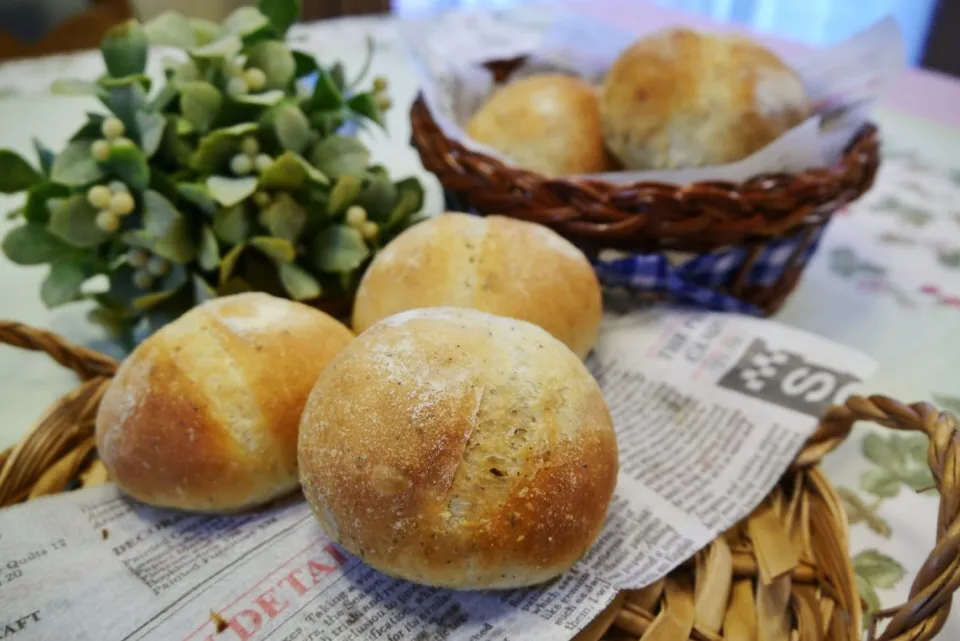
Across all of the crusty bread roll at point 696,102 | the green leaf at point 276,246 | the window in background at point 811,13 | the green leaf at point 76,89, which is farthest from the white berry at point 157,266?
the window in background at point 811,13

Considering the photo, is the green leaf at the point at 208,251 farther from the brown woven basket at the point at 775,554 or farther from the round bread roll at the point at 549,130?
the round bread roll at the point at 549,130

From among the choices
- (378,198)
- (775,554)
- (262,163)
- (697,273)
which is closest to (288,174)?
(262,163)

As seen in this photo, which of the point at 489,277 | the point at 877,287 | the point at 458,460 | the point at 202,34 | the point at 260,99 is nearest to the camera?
the point at 458,460

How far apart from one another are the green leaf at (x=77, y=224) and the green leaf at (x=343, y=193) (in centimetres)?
26

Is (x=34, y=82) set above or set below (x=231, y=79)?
below

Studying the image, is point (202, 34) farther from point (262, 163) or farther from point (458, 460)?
point (458, 460)

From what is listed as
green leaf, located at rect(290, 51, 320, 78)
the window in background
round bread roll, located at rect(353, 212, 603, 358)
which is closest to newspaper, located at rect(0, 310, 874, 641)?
round bread roll, located at rect(353, 212, 603, 358)

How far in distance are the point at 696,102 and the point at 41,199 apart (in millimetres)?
821

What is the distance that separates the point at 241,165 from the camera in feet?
2.79

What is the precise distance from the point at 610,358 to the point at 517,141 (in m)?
0.35

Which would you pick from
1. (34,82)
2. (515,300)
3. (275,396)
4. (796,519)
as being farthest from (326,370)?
(34,82)

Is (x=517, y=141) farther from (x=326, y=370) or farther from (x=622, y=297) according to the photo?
(x=326, y=370)

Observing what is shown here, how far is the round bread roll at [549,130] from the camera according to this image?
3.36 feet

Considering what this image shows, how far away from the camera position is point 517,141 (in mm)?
1037
